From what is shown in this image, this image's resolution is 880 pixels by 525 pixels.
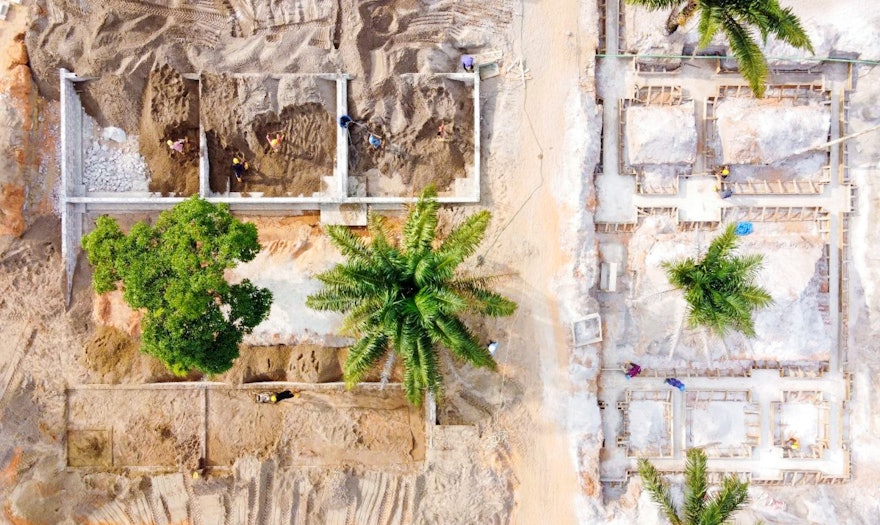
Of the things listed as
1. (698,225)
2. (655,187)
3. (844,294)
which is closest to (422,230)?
(655,187)

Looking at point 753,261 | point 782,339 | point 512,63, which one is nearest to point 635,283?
point 753,261

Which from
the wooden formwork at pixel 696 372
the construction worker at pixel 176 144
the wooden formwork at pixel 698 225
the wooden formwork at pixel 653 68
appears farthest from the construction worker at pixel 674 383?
the construction worker at pixel 176 144

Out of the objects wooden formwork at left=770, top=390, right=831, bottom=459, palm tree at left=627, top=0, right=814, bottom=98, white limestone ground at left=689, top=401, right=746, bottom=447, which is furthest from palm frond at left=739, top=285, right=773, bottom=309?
palm tree at left=627, top=0, right=814, bottom=98

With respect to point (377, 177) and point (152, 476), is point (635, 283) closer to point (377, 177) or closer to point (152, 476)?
point (377, 177)

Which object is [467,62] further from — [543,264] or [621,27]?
[543,264]

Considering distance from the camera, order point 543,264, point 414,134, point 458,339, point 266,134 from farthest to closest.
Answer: point 266,134 → point 414,134 → point 543,264 → point 458,339
